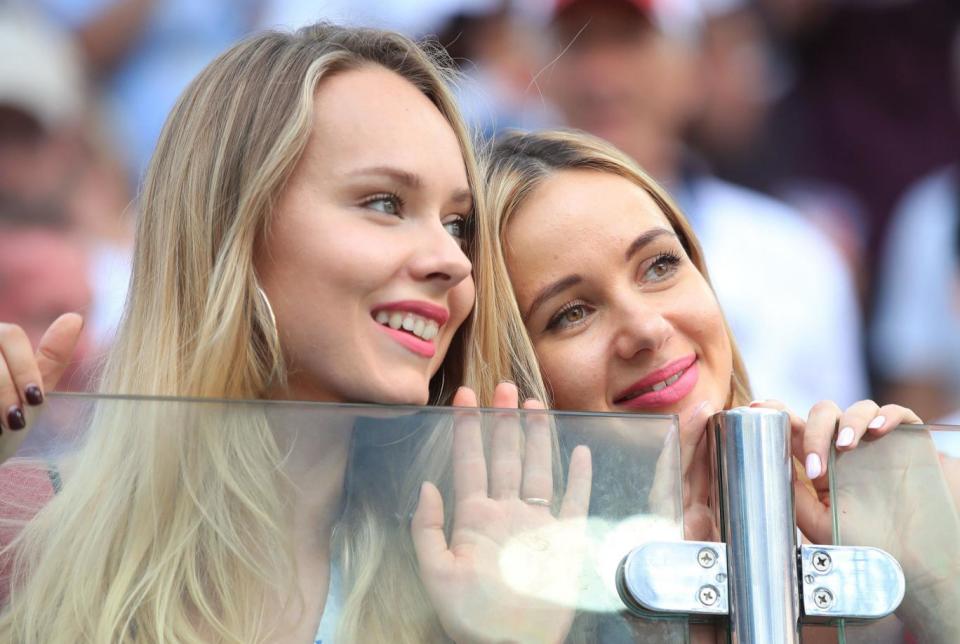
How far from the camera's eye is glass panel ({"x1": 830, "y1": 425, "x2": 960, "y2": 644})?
1.18m

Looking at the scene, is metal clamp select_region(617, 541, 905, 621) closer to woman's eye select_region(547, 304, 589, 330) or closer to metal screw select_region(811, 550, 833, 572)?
metal screw select_region(811, 550, 833, 572)

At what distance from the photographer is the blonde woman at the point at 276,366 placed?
1100 mm

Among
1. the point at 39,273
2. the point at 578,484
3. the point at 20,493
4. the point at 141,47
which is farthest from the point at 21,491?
the point at 141,47

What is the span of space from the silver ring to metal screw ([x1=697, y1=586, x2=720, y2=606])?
147 millimetres

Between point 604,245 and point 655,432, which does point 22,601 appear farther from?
point 604,245

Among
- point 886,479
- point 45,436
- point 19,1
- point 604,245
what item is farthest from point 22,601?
point 19,1

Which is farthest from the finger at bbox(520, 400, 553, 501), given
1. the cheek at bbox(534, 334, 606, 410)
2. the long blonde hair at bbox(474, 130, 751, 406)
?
the cheek at bbox(534, 334, 606, 410)

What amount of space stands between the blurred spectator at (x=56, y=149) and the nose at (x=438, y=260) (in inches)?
69.8

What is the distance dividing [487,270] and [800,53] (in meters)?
2.98

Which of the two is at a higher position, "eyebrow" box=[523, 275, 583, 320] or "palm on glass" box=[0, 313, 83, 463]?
"eyebrow" box=[523, 275, 583, 320]

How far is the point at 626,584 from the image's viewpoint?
1.12m

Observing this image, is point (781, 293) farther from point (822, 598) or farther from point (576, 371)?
point (822, 598)

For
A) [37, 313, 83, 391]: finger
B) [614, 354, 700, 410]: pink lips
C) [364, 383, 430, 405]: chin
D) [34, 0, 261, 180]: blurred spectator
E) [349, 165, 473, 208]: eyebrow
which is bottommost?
[37, 313, 83, 391]: finger

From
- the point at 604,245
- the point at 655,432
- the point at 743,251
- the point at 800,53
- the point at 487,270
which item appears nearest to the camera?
the point at 655,432
